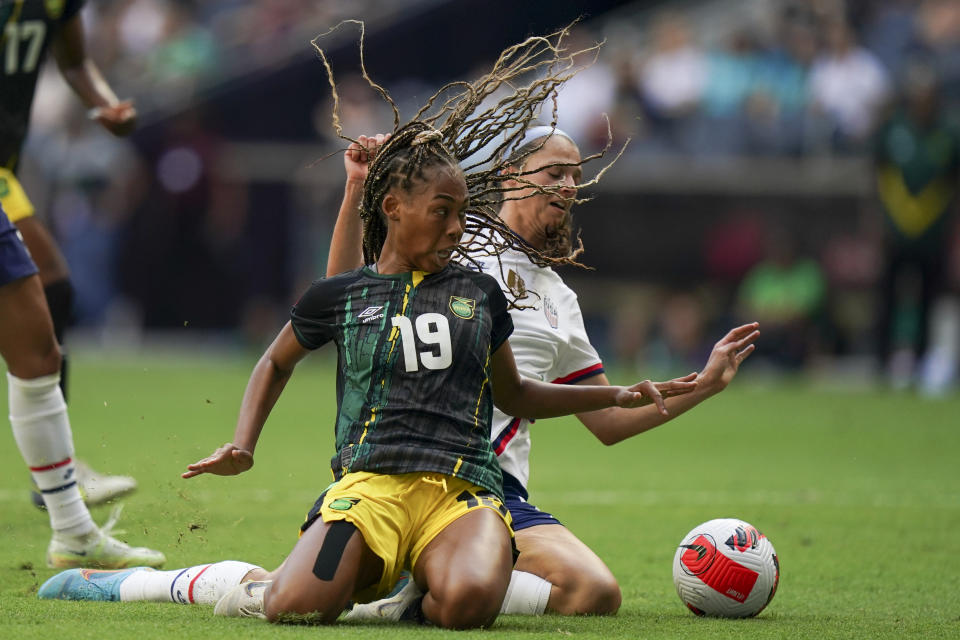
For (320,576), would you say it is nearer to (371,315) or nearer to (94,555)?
(371,315)

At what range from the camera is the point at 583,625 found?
4.70 m

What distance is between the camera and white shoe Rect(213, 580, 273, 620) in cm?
457

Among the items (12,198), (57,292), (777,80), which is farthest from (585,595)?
(777,80)

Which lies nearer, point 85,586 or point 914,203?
point 85,586

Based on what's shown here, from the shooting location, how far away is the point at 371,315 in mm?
4695

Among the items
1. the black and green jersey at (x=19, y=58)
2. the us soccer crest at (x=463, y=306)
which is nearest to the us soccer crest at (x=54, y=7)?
the black and green jersey at (x=19, y=58)

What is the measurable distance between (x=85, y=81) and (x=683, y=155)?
12.0 meters

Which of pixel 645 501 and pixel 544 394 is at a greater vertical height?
pixel 544 394

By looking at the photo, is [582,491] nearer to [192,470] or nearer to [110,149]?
[192,470]

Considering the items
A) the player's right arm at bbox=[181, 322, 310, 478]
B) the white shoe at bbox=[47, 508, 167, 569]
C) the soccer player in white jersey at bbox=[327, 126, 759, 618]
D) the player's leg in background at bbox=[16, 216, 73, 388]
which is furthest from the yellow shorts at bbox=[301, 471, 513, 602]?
the player's leg in background at bbox=[16, 216, 73, 388]

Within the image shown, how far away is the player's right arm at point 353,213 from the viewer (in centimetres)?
506

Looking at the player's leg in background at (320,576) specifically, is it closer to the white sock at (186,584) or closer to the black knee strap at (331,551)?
the black knee strap at (331,551)

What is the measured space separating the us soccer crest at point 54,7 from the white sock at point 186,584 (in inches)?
115

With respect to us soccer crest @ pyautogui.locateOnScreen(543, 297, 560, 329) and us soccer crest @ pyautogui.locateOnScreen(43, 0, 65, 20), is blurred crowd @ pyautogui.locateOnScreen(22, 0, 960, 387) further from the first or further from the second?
us soccer crest @ pyautogui.locateOnScreen(543, 297, 560, 329)
